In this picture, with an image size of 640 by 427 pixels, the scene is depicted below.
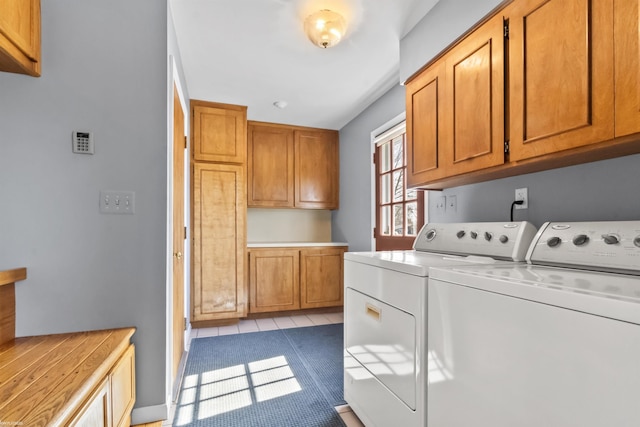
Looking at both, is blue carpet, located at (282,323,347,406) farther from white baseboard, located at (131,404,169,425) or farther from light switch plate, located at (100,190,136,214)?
light switch plate, located at (100,190,136,214)

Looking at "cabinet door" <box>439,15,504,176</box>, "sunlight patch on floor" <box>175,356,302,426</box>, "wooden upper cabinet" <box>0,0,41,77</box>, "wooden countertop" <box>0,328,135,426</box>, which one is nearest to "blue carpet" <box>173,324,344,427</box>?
"sunlight patch on floor" <box>175,356,302,426</box>

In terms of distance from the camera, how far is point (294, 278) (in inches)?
142

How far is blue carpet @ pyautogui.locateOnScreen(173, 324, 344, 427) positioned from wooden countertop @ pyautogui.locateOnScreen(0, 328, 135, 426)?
647 millimetres

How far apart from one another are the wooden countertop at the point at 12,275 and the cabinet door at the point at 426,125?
2.10m

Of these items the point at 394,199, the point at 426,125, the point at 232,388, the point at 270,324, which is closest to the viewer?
the point at 426,125

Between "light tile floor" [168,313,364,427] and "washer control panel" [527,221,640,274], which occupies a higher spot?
"washer control panel" [527,221,640,274]

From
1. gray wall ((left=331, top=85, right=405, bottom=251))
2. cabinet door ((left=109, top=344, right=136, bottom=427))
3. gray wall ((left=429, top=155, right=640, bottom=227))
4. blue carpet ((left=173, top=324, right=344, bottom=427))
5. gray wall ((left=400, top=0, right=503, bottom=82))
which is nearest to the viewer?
gray wall ((left=429, top=155, right=640, bottom=227))

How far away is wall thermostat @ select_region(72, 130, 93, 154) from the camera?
1.55 metres

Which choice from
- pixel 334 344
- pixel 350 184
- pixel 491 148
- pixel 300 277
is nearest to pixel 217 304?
pixel 300 277

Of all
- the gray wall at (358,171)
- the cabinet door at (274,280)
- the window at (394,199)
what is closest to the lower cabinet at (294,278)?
the cabinet door at (274,280)

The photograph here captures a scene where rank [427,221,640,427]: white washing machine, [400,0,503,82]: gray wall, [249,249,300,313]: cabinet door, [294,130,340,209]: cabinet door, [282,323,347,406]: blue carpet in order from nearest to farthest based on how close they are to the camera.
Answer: [427,221,640,427]: white washing machine
[400,0,503,82]: gray wall
[282,323,347,406]: blue carpet
[249,249,300,313]: cabinet door
[294,130,340,209]: cabinet door

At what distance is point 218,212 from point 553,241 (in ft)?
9.26

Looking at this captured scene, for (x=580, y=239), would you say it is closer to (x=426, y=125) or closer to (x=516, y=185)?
(x=516, y=185)

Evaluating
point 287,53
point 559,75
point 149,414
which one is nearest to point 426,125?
point 559,75
